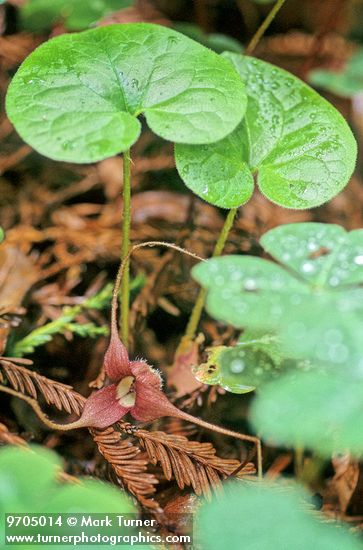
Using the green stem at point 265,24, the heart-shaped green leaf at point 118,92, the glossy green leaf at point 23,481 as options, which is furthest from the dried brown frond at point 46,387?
the green stem at point 265,24

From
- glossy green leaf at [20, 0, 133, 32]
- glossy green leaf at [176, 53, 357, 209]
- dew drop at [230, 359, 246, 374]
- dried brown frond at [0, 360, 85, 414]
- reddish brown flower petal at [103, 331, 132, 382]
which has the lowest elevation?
dried brown frond at [0, 360, 85, 414]

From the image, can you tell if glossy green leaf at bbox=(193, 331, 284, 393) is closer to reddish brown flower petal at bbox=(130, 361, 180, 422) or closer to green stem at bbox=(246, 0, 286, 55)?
reddish brown flower petal at bbox=(130, 361, 180, 422)

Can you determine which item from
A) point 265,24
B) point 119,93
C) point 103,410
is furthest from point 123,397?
point 265,24

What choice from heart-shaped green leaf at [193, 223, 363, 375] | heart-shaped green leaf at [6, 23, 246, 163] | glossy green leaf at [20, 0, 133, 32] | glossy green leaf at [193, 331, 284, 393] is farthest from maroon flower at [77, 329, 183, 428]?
glossy green leaf at [20, 0, 133, 32]

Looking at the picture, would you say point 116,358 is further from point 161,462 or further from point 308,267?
point 308,267

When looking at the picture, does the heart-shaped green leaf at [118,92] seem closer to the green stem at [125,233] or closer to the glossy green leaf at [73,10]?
the green stem at [125,233]
